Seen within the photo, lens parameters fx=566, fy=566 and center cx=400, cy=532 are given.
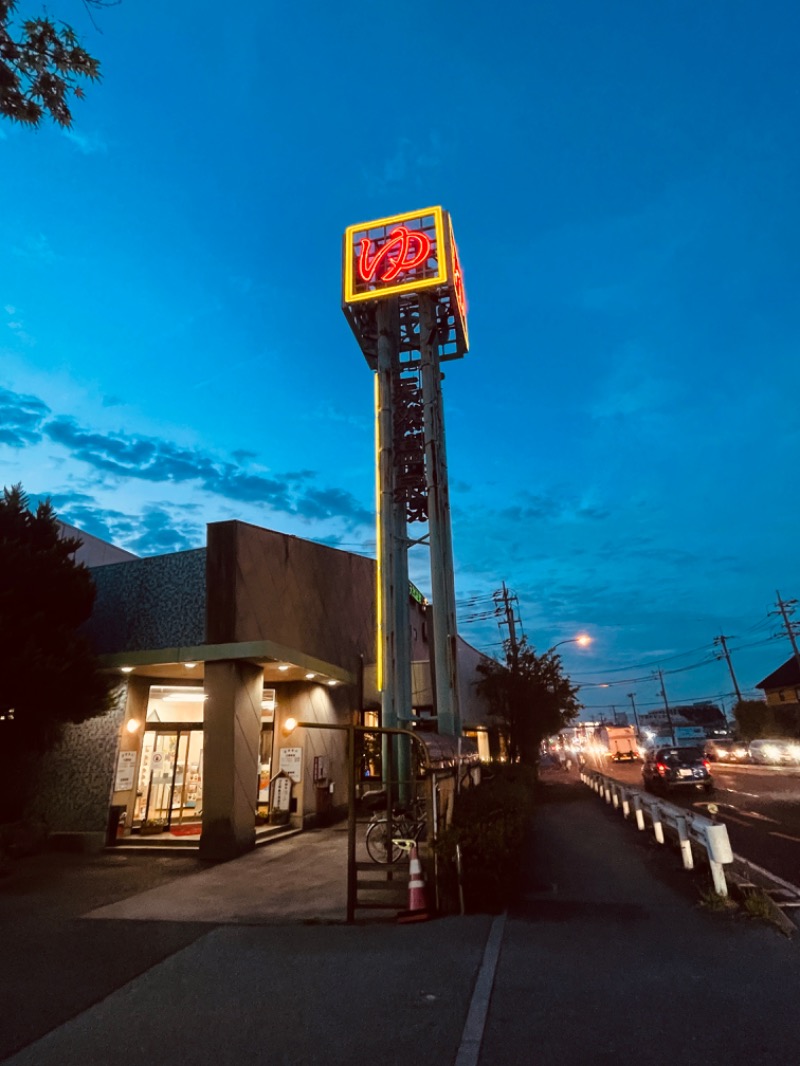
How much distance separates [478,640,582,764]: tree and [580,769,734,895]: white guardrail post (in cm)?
1465

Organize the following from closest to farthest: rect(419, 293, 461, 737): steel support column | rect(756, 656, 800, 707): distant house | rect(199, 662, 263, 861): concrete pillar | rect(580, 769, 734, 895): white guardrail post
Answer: rect(580, 769, 734, 895): white guardrail post → rect(199, 662, 263, 861): concrete pillar → rect(419, 293, 461, 737): steel support column → rect(756, 656, 800, 707): distant house

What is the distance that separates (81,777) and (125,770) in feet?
3.93

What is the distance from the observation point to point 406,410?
23391 millimetres

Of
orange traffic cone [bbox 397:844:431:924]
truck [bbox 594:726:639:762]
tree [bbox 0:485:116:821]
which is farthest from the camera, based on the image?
truck [bbox 594:726:639:762]

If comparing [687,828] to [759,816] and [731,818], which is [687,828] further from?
[759,816]

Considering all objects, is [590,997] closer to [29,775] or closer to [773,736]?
[29,775]

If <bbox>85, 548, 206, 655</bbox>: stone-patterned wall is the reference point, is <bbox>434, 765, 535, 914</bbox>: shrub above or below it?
below

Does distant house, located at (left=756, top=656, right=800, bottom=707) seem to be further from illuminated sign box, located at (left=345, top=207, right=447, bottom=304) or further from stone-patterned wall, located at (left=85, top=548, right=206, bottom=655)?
stone-patterned wall, located at (left=85, top=548, right=206, bottom=655)

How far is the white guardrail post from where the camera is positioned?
7578 millimetres

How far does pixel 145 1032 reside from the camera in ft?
15.4

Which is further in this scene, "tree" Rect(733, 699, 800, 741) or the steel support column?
"tree" Rect(733, 699, 800, 741)

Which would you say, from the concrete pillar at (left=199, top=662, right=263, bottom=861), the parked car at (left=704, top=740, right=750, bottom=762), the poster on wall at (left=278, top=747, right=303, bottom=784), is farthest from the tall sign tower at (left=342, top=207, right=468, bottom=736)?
the parked car at (left=704, top=740, right=750, bottom=762)

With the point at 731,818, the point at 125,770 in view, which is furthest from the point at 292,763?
the point at 731,818

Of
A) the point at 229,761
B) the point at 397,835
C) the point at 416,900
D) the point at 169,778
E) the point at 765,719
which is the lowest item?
the point at 416,900
